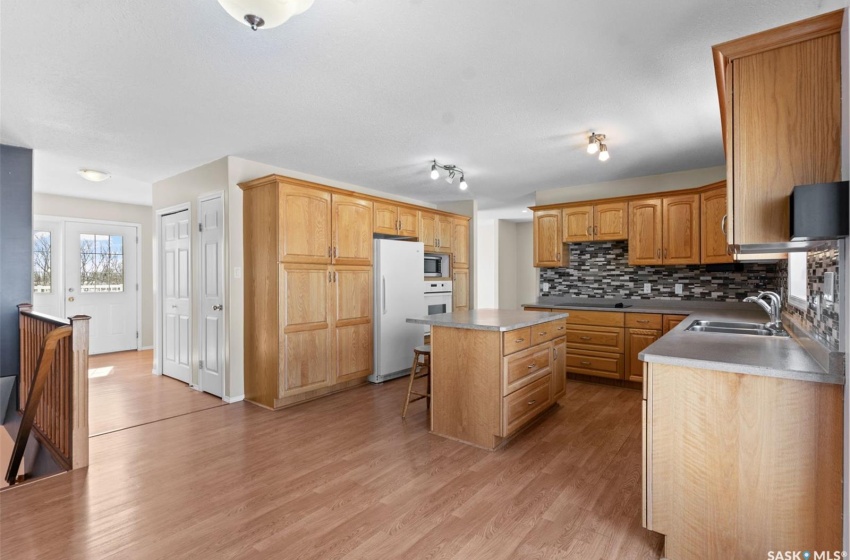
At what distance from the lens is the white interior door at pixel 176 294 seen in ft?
15.1

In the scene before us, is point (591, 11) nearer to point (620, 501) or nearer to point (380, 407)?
point (620, 501)

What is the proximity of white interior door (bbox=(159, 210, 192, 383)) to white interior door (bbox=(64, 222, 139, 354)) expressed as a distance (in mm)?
2177

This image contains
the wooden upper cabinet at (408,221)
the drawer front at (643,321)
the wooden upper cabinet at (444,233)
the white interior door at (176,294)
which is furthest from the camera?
the wooden upper cabinet at (444,233)

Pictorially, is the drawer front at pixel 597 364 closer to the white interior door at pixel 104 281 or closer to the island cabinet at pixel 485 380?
the island cabinet at pixel 485 380

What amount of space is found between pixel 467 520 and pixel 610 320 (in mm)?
3135

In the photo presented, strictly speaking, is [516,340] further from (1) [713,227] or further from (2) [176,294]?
(2) [176,294]

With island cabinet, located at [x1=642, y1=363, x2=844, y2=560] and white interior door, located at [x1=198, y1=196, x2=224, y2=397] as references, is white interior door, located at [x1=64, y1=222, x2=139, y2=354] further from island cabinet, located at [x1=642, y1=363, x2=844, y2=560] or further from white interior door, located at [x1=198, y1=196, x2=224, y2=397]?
island cabinet, located at [x1=642, y1=363, x2=844, y2=560]

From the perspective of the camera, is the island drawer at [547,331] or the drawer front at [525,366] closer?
the drawer front at [525,366]

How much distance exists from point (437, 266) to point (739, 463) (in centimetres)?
428

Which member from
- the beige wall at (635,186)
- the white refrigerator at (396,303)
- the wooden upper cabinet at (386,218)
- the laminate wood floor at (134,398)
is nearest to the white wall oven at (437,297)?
the white refrigerator at (396,303)

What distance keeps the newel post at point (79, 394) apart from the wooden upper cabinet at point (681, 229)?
521 cm

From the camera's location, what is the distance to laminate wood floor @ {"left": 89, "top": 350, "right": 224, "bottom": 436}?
139 inches

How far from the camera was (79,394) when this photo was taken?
2.74 meters

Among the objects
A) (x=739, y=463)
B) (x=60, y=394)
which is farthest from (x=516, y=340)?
(x=60, y=394)
